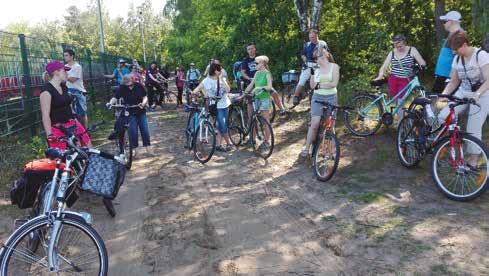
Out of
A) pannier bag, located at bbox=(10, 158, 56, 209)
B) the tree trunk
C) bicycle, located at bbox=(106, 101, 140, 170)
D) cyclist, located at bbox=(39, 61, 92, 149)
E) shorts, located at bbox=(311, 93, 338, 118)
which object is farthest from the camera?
the tree trunk

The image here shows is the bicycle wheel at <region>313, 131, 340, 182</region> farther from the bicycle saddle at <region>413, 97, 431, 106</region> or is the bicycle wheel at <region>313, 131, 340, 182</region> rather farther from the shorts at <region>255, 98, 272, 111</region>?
the shorts at <region>255, 98, 272, 111</region>

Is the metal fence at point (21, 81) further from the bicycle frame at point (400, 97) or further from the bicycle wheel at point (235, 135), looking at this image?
the bicycle frame at point (400, 97)

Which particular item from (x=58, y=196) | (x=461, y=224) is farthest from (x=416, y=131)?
(x=58, y=196)

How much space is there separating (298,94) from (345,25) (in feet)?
16.6

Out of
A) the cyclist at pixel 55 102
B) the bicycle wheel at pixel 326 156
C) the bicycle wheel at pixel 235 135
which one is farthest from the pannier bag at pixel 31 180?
the bicycle wheel at pixel 235 135

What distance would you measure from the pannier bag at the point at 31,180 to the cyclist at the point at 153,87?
43.2ft

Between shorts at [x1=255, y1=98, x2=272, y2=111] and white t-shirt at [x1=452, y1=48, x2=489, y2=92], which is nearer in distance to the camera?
white t-shirt at [x1=452, y1=48, x2=489, y2=92]

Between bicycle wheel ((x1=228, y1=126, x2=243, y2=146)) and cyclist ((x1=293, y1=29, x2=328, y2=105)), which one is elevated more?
cyclist ((x1=293, y1=29, x2=328, y2=105))

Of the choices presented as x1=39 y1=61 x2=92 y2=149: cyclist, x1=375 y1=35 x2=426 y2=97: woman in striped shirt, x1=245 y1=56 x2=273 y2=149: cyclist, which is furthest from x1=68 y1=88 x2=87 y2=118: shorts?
x1=375 y1=35 x2=426 y2=97: woman in striped shirt

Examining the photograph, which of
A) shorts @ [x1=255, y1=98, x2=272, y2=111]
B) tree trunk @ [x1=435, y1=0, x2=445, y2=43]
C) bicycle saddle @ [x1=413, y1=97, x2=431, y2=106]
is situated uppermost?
tree trunk @ [x1=435, y1=0, x2=445, y2=43]

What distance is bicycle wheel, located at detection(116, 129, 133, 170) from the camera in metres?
8.16

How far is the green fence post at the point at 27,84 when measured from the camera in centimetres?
984

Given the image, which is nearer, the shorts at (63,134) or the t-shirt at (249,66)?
the shorts at (63,134)

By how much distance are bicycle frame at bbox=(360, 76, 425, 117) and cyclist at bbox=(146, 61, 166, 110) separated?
1078 centimetres
